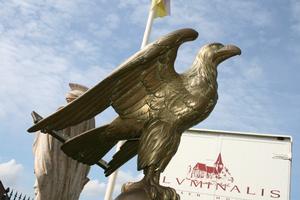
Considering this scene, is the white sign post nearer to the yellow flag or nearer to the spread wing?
the yellow flag

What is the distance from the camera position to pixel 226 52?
10.3 ft

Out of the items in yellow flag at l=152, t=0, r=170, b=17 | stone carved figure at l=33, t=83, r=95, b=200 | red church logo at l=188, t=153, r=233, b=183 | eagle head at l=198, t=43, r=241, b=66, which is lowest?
stone carved figure at l=33, t=83, r=95, b=200

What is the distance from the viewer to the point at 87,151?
3092 mm

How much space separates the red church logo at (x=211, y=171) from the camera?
7.28 m

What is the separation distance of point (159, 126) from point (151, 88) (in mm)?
269

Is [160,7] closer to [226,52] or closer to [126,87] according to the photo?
[226,52]

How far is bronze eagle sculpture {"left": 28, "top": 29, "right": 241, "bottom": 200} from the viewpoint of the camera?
2779 mm

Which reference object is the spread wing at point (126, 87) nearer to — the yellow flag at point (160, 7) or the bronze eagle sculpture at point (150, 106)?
the bronze eagle sculpture at point (150, 106)

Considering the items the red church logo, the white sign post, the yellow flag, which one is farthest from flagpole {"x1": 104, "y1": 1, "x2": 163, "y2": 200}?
the red church logo

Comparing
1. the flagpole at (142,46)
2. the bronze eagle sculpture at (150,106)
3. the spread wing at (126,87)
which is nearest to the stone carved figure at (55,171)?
the bronze eagle sculpture at (150,106)

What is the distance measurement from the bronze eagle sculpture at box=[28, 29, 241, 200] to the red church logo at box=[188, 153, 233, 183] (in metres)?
4.51

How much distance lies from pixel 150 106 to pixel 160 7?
6678 mm

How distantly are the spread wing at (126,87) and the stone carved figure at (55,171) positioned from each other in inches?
27.9

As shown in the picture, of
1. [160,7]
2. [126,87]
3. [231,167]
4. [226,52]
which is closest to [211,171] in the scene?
[231,167]
